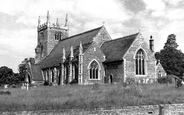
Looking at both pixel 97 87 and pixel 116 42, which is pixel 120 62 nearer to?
pixel 116 42

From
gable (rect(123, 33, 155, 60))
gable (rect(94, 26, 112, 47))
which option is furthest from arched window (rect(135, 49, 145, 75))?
gable (rect(94, 26, 112, 47))

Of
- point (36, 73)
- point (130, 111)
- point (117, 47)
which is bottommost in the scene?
point (130, 111)

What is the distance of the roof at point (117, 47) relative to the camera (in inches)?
1555

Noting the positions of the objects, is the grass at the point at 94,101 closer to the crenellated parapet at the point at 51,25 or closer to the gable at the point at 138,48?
the gable at the point at 138,48

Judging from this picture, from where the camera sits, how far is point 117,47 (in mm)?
41969

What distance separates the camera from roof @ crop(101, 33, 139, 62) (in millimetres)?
39509

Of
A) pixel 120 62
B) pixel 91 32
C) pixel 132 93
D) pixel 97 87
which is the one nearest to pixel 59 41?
pixel 91 32

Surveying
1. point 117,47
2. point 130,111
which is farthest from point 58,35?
point 130,111

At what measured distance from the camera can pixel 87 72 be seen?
39.4 m

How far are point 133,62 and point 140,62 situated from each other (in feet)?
4.93

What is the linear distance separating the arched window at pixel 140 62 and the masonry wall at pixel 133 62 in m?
0.44

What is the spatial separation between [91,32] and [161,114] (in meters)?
29.5

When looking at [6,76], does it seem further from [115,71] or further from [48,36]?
[115,71]

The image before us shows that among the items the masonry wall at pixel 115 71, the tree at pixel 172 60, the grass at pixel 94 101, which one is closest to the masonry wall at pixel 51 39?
the masonry wall at pixel 115 71
